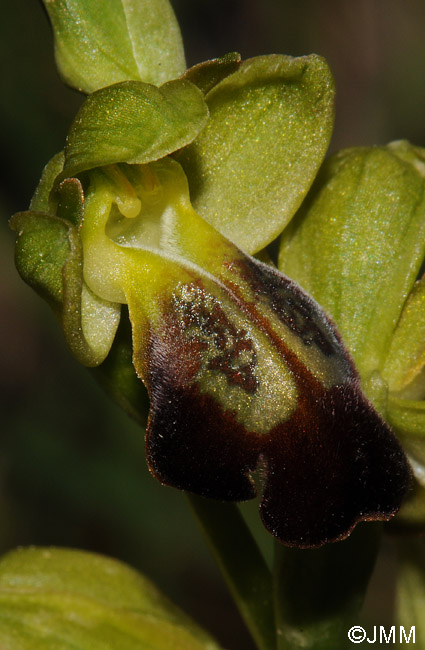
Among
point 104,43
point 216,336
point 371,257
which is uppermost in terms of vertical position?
point 104,43

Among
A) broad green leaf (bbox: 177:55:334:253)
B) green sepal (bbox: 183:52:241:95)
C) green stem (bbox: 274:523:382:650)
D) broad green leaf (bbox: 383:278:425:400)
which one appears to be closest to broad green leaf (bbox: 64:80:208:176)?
green sepal (bbox: 183:52:241:95)

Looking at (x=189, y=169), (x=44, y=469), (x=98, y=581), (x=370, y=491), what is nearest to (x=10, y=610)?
(x=98, y=581)

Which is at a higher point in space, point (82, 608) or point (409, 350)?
point (409, 350)

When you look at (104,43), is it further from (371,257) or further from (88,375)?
(88,375)

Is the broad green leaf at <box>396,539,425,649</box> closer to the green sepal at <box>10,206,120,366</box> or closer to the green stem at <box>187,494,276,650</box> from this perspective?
the green stem at <box>187,494,276,650</box>

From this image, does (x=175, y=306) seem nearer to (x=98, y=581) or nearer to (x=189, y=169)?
(x=189, y=169)

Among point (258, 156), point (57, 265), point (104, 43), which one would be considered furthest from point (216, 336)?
point (104, 43)

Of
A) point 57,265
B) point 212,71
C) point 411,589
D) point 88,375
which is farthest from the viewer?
point 88,375
